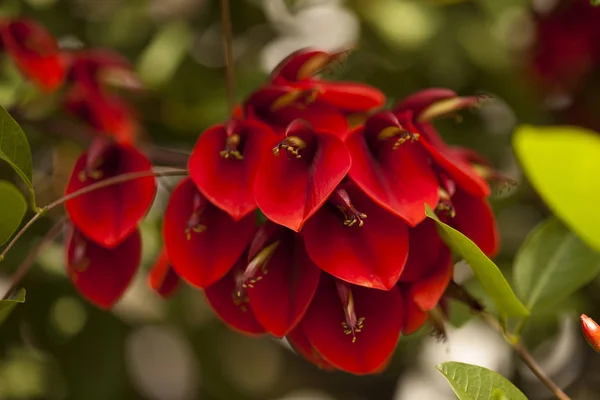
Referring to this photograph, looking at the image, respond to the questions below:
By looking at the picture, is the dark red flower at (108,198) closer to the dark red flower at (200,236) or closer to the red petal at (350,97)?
the dark red flower at (200,236)

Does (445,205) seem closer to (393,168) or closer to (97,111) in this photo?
(393,168)

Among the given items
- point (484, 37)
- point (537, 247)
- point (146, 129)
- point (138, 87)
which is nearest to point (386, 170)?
point (537, 247)

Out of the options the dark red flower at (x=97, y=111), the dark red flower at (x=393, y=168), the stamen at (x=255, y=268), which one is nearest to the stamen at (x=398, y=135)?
the dark red flower at (x=393, y=168)

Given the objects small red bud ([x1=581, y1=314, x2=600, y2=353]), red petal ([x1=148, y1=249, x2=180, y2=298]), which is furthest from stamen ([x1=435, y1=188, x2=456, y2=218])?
red petal ([x1=148, y1=249, x2=180, y2=298])

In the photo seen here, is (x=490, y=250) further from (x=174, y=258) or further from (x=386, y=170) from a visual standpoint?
(x=174, y=258)

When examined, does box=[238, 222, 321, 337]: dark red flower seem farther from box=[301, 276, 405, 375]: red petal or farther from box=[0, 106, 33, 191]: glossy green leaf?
box=[0, 106, 33, 191]: glossy green leaf

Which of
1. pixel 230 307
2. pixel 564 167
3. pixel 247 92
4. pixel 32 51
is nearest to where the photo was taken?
pixel 564 167

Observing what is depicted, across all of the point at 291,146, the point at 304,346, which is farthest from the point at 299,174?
the point at 304,346
